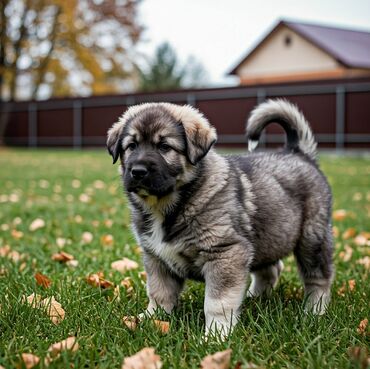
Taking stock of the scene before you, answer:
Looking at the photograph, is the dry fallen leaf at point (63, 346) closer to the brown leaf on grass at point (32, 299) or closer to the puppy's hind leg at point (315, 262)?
the brown leaf on grass at point (32, 299)

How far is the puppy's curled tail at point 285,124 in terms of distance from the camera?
3812mm

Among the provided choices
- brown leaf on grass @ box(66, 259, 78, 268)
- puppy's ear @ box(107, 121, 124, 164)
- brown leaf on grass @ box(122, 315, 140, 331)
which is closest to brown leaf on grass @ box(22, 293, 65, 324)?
A: brown leaf on grass @ box(122, 315, 140, 331)

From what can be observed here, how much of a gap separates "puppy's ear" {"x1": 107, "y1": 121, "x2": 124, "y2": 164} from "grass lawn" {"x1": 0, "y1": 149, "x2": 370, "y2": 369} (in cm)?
60

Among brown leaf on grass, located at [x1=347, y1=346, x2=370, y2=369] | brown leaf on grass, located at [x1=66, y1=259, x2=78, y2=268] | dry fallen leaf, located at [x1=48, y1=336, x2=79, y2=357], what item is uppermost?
brown leaf on grass, located at [x1=347, y1=346, x2=370, y2=369]

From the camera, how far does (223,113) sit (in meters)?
21.2

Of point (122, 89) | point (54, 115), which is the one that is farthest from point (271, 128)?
point (122, 89)

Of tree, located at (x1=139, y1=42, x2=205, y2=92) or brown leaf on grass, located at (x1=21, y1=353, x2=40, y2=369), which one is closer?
brown leaf on grass, located at (x1=21, y1=353, x2=40, y2=369)

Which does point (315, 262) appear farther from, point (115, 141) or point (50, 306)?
point (50, 306)

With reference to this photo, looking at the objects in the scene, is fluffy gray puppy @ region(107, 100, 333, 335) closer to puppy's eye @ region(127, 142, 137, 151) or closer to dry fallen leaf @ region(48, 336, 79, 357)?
puppy's eye @ region(127, 142, 137, 151)

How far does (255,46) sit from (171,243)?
32681 mm

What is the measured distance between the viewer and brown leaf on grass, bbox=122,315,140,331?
271 centimetres

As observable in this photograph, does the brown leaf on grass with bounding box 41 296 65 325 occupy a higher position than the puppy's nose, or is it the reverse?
the puppy's nose

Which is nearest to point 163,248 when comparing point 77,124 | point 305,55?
point 77,124

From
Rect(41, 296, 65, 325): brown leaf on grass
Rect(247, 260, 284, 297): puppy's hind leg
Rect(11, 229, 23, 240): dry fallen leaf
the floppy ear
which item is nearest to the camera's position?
Rect(41, 296, 65, 325): brown leaf on grass
